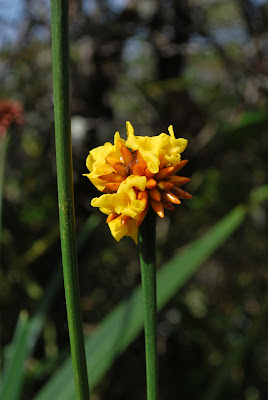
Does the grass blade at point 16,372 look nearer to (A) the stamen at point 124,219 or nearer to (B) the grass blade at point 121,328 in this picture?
(B) the grass blade at point 121,328

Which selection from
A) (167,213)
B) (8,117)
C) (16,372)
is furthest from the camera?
(167,213)

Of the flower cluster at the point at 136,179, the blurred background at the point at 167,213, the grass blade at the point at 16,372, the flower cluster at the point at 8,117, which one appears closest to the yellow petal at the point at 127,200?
the flower cluster at the point at 136,179

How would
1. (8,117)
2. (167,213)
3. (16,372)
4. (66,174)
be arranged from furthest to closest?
(167,213), (8,117), (16,372), (66,174)

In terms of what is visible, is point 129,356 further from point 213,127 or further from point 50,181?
point 213,127

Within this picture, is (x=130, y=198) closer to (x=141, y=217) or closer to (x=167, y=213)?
(x=141, y=217)

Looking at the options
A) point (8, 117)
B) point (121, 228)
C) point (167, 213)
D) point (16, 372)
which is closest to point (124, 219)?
point (121, 228)

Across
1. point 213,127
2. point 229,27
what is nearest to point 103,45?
point 213,127

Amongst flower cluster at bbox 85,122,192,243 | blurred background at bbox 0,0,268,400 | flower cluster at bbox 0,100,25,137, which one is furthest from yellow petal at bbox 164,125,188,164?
blurred background at bbox 0,0,268,400
